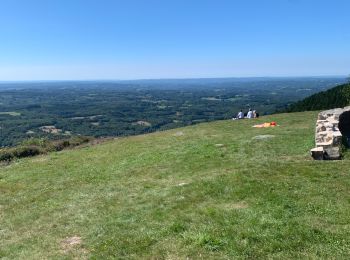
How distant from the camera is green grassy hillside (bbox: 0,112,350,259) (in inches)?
467

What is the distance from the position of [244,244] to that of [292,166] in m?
9.39

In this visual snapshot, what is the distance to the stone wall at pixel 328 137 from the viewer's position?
2133cm

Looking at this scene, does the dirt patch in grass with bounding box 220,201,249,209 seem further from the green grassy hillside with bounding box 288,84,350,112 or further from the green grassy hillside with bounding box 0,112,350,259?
Answer: the green grassy hillside with bounding box 288,84,350,112

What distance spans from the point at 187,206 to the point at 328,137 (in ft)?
36.7

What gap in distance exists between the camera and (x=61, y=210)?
681 inches

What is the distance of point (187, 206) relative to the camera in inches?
617

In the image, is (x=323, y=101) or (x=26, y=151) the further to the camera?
(x=323, y=101)

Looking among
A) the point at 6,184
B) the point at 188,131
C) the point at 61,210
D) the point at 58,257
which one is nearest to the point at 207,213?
the point at 58,257

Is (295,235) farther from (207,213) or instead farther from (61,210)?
(61,210)

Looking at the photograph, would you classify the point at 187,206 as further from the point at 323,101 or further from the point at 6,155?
the point at 323,101

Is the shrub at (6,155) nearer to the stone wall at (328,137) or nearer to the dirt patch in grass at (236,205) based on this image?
the stone wall at (328,137)

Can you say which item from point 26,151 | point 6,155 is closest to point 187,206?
point 6,155

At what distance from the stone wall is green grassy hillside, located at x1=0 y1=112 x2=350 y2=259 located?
2.45ft

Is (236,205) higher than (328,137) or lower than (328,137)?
lower
